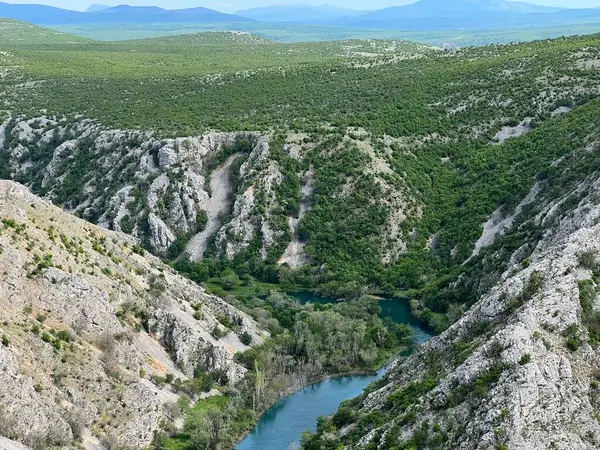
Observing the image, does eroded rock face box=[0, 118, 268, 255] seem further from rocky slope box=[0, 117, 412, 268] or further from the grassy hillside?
the grassy hillside

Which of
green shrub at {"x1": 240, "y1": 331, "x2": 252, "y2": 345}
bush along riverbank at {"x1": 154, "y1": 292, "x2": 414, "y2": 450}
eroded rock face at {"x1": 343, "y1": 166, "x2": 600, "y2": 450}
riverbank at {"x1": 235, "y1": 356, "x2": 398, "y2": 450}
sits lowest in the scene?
riverbank at {"x1": 235, "y1": 356, "x2": 398, "y2": 450}

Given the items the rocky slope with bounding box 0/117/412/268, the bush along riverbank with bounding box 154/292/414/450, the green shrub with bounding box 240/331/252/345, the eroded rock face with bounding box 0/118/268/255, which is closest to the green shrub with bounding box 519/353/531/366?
the bush along riverbank with bounding box 154/292/414/450

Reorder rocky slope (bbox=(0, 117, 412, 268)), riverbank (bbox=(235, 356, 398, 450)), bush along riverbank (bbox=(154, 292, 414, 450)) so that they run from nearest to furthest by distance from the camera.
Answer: bush along riverbank (bbox=(154, 292, 414, 450)), riverbank (bbox=(235, 356, 398, 450)), rocky slope (bbox=(0, 117, 412, 268))

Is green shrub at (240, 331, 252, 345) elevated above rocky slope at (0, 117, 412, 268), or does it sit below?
below

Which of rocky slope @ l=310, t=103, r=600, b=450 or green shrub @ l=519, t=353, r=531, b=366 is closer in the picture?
rocky slope @ l=310, t=103, r=600, b=450

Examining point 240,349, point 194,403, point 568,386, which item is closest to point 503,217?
point 240,349
